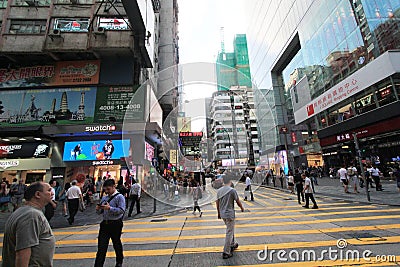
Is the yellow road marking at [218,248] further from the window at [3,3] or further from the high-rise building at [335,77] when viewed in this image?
the window at [3,3]

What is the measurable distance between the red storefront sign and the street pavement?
40.1 feet

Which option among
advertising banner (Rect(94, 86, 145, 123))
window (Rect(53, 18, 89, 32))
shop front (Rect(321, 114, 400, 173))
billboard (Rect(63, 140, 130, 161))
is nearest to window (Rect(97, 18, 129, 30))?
window (Rect(53, 18, 89, 32))

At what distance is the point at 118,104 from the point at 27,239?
63.6 ft

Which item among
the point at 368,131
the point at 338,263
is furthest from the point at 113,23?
the point at 368,131

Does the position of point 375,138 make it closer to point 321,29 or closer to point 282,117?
point 321,29

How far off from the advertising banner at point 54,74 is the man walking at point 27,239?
2147 centimetres

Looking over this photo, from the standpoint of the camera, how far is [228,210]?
4.62 meters

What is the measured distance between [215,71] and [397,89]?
20.0 metres

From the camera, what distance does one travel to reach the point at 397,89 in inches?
654

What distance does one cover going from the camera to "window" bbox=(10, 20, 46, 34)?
20641 millimetres

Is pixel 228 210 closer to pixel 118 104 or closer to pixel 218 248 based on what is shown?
pixel 218 248

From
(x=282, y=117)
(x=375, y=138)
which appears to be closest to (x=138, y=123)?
(x=375, y=138)

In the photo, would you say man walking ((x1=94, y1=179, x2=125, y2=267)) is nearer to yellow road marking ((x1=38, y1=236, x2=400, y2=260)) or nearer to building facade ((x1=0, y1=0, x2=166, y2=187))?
yellow road marking ((x1=38, y1=236, x2=400, y2=260))

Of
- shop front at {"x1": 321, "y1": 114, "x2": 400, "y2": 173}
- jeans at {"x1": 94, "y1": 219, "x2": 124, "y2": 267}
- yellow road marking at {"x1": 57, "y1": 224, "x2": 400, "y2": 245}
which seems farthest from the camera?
shop front at {"x1": 321, "y1": 114, "x2": 400, "y2": 173}
